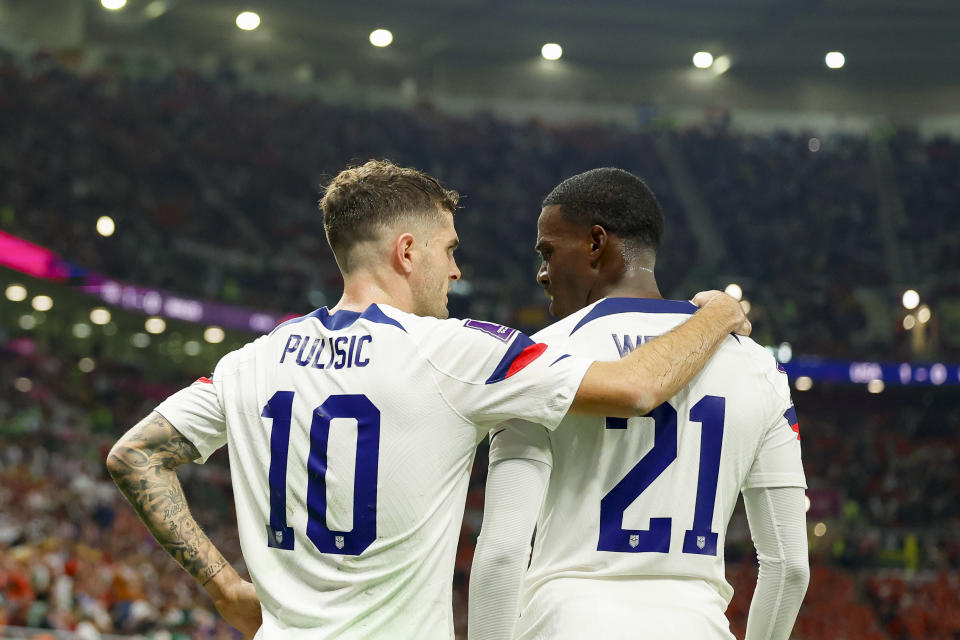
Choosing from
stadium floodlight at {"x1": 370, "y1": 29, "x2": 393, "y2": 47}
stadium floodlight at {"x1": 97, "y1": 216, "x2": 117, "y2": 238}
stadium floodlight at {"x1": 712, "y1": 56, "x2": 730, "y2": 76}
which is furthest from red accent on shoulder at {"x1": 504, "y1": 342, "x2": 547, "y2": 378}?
stadium floodlight at {"x1": 712, "y1": 56, "x2": 730, "y2": 76}

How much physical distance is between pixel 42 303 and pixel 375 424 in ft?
61.5

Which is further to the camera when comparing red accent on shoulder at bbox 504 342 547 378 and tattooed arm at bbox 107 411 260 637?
tattooed arm at bbox 107 411 260 637

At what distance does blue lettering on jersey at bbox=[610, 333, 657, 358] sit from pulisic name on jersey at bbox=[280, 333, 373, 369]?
0.53 meters

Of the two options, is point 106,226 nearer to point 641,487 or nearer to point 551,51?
point 551,51

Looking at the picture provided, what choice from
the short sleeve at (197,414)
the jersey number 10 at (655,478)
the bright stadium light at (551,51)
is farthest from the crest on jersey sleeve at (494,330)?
the bright stadium light at (551,51)

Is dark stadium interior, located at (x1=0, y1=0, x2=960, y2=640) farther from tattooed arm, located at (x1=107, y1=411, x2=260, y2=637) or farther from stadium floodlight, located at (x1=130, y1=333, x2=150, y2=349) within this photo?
tattooed arm, located at (x1=107, y1=411, x2=260, y2=637)

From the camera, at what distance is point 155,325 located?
66.9 feet

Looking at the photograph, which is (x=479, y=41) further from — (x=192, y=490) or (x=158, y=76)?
(x=192, y=490)

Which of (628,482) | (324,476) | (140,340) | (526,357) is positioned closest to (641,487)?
(628,482)

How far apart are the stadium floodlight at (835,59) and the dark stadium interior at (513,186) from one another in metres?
0.26

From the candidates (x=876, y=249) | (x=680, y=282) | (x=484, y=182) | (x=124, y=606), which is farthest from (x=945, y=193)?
(x=124, y=606)

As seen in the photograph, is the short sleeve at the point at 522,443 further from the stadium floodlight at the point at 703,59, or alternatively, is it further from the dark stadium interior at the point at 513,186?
the stadium floodlight at the point at 703,59

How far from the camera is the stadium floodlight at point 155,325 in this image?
20.1 m

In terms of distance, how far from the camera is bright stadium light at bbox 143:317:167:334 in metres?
20.1
